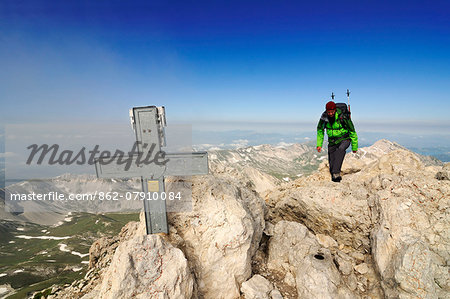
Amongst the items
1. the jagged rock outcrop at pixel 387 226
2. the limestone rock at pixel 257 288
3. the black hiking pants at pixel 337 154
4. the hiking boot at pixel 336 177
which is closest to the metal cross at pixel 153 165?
the limestone rock at pixel 257 288

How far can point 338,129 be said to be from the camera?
11641 mm

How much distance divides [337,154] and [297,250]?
5.97 metres

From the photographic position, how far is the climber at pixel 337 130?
37.1 feet

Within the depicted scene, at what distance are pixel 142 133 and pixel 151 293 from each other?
16.4 ft

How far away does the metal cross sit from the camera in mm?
7257

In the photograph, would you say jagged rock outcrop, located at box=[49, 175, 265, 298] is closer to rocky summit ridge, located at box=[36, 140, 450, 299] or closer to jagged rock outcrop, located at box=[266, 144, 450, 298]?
rocky summit ridge, located at box=[36, 140, 450, 299]

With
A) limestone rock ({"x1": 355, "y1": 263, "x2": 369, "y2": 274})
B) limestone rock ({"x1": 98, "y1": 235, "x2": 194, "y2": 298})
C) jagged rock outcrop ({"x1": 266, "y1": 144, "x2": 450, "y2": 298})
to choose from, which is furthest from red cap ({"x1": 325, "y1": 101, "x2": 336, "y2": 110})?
limestone rock ({"x1": 98, "y1": 235, "x2": 194, "y2": 298})

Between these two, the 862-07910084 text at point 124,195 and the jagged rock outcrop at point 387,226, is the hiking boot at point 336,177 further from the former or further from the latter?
the 862-07910084 text at point 124,195

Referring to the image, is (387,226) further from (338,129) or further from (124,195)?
(124,195)

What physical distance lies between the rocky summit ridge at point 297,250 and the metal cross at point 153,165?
1.01 m

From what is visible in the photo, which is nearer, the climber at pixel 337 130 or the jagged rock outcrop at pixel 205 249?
the jagged rock outcrop at pixel 205 249

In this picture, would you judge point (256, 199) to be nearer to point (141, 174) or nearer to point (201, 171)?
point (201, 171)

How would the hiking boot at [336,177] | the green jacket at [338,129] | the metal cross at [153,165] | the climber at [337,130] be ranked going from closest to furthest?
the metal cross at [153,165] → the climber at [337,130] → the green jacket at [338,129] → the hiking boot at [336,177]

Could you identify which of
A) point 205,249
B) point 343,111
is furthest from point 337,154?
point 205,249
